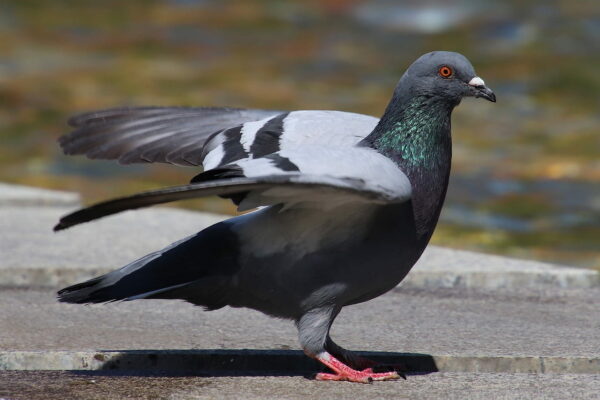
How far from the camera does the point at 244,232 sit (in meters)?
3.59

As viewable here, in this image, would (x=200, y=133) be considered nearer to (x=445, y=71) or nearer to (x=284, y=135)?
(x=284, y=135)

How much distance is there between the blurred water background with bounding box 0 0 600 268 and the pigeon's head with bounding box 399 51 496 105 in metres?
3.20

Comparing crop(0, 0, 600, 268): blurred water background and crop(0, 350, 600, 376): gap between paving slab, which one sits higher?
crop(0, 350, 600, 376): gap between paving slab

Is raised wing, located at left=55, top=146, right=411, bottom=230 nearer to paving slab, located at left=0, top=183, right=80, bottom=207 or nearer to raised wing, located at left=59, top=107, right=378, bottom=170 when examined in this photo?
raised wing, located at left=59, top=107, right=378, bottom=170

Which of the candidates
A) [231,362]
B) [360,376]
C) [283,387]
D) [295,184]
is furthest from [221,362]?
[295,184]

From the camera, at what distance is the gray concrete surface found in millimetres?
3410

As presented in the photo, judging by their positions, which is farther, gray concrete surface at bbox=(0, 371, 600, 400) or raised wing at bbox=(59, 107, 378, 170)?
raised wing at bbox=(59, 107, 378, 170)

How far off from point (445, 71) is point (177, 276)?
3.44 ft

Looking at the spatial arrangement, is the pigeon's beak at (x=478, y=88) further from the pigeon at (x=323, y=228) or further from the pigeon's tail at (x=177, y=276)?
the pigeon's tail at (x=177, y=276)

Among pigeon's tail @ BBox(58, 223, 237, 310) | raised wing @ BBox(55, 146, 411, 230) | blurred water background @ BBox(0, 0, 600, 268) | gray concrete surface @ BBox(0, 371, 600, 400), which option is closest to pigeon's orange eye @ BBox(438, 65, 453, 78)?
raised wing @ BBox(55, 146, 411, 230)

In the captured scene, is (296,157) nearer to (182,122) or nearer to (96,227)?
Answer: (182,122)

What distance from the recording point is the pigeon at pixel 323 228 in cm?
335

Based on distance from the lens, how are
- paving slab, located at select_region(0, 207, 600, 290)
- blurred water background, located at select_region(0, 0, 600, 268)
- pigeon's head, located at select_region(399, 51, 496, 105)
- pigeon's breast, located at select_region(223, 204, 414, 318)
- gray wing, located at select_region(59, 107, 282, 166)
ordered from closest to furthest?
pigeon's breast, located at select_region(223, 204, 414, 318), pigeon's head, located at select_region(399, 51, 496, 105), gray wing, located at select_region(59, 107, 282, 166), paving slab, located at select_region(0, 207, 600, 290), blurred water background, located at select_region(0, 0, 600, 268)

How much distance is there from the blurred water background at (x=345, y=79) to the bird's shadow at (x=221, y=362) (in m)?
3.09
